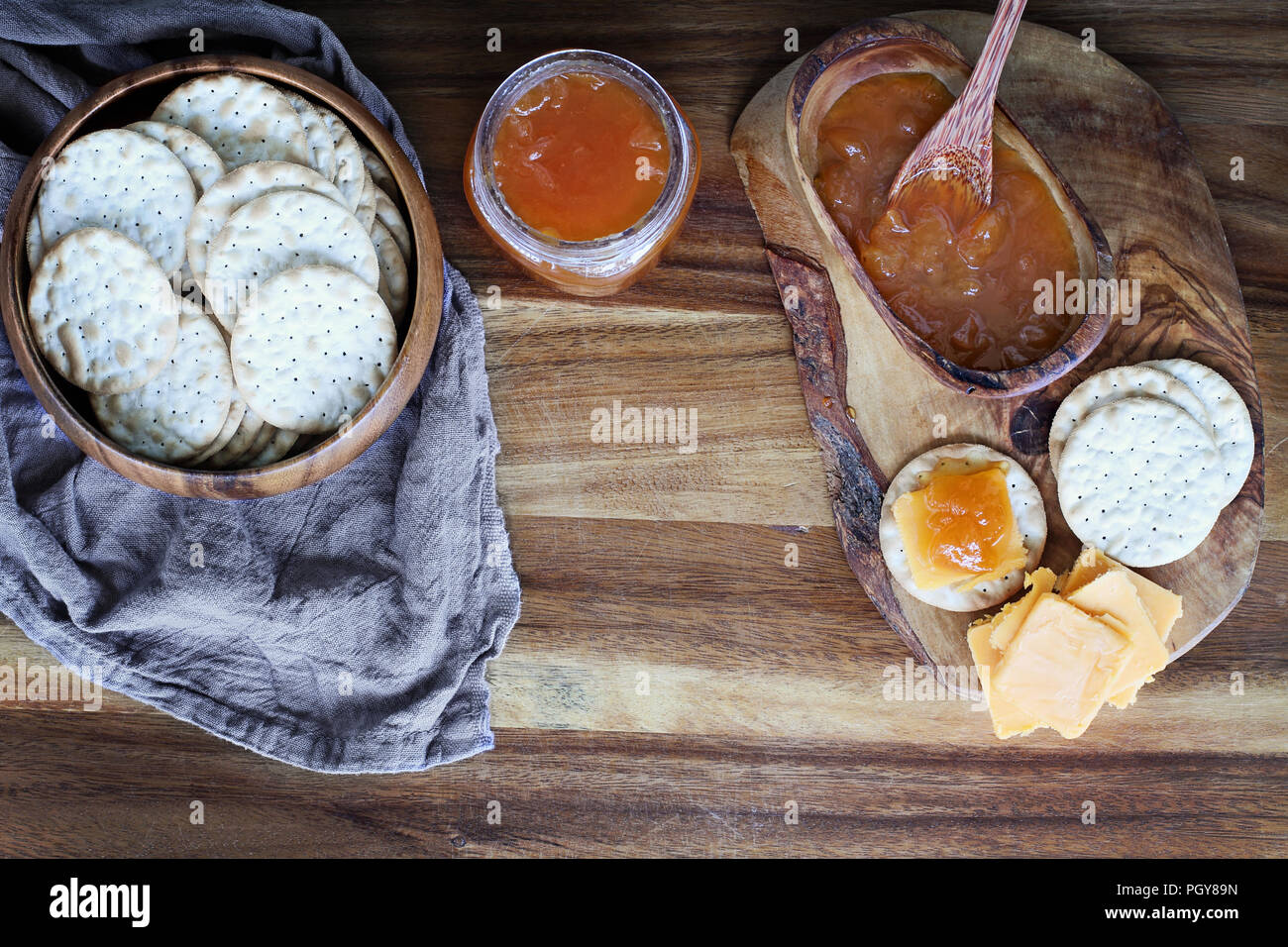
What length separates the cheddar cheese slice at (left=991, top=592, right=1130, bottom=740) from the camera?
1211mm

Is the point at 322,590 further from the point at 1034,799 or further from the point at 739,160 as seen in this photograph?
the point at 1034,799

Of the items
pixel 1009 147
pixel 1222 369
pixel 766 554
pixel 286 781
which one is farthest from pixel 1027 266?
pixel 286 781

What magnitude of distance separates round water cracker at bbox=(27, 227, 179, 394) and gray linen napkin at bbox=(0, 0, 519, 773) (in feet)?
0.61

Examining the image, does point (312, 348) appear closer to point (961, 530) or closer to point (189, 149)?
point (189, 149)

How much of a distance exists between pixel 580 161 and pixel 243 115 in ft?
1.30

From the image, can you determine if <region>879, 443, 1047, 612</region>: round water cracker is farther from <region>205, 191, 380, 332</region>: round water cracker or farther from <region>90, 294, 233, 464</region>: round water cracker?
<region>90, 294, 233, 464</region>: round water cracker

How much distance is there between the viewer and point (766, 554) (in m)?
1.36

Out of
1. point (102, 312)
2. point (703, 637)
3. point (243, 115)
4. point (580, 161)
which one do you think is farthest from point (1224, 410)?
point (102, 312)

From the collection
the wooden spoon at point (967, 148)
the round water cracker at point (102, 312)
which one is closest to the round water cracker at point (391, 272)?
the round water cracker at point (102, 312)

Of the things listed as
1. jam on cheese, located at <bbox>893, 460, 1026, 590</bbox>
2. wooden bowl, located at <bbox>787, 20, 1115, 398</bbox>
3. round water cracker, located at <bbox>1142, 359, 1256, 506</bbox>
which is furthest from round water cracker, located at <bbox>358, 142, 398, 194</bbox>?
round water cracker, located at <bbox>1142, 359, 1256, 506</bbox>

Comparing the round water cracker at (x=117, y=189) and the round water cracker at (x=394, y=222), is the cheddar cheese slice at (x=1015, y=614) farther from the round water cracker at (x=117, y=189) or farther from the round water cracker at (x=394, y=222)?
the round water cracker at (x=117, y=189)

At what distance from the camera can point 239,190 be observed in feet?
3.62

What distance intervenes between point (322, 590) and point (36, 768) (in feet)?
1.64

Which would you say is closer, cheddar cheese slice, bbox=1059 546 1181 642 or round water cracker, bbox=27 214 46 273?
round water cracker, bbox=27 214 46 273
